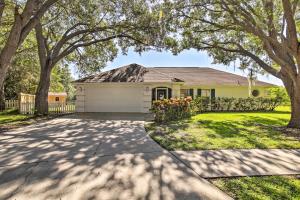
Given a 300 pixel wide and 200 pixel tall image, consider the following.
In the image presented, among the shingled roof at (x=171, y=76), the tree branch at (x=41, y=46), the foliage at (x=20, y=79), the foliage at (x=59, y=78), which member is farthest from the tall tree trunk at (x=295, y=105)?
the foliage at (x=20, y=79)

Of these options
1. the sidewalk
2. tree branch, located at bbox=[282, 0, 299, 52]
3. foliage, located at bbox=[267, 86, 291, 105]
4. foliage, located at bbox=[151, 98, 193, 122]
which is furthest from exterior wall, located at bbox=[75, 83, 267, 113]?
the sidewalk

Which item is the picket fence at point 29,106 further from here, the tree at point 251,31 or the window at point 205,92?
the window at point 205,92

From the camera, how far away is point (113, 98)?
22.2 metres

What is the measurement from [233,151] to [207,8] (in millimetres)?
9451

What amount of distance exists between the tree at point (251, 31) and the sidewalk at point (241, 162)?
5520 millimetres

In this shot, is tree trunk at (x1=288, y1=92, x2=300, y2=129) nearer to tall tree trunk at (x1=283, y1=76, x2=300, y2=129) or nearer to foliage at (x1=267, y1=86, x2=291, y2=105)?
tall tree trunk at (x1=283, y1=76, x2=300, y2=129)

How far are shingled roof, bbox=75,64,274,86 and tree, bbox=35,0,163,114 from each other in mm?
2105

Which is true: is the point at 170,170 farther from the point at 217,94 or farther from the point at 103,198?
the point at 217,94

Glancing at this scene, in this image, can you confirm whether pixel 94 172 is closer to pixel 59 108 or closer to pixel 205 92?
pixel 59 108

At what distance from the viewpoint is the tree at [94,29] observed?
15469 mm

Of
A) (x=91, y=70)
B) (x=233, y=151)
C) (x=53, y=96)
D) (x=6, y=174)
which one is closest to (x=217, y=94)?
(x=91, y=70)

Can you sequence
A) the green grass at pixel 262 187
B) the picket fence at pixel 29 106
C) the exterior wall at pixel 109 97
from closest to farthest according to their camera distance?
the green grass at pixel 262 187 < the picket fence at pixel 29 106 < the exterior wall at pixel 109 97

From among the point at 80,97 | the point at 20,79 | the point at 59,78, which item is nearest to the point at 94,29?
the point at 80,97

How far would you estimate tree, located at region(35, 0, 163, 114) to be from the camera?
50.8 ft
